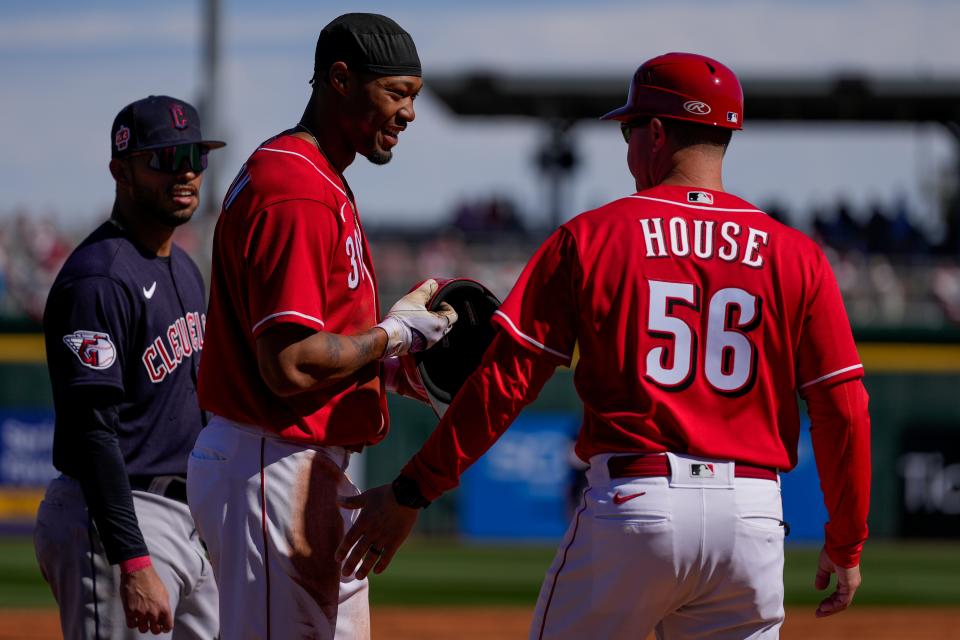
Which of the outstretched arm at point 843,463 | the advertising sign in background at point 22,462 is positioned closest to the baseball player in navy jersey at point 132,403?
the outstretched arm at point 843,463

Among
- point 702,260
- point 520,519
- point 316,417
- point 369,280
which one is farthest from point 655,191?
point 520,519

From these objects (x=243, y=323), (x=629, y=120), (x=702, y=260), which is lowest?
(x=243, y=323)

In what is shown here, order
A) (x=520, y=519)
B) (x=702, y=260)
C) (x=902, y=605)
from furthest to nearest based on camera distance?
(x=520, y=519), (x=902, y=605), (x=702, y=260)

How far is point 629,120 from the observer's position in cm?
336

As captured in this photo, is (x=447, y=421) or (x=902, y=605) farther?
(x=902, y=605)

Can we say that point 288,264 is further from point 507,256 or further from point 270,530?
point 507,256

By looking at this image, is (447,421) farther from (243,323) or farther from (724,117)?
(724,117)

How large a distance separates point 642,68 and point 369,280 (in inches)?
35.4

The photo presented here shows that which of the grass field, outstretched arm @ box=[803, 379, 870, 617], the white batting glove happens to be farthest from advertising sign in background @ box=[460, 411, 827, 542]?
outstretched arm @ box=[803, 379, 870, 617]

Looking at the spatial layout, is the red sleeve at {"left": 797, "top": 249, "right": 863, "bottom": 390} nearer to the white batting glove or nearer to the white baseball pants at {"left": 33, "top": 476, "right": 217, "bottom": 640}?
the white batting glove

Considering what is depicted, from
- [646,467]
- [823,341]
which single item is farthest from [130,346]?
[823,341]

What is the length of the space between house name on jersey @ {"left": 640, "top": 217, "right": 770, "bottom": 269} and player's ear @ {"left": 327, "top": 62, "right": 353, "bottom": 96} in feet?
2.73

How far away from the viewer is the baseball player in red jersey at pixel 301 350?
302cm

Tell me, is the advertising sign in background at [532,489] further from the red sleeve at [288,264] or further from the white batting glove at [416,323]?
the red sleeve at [288,264]
